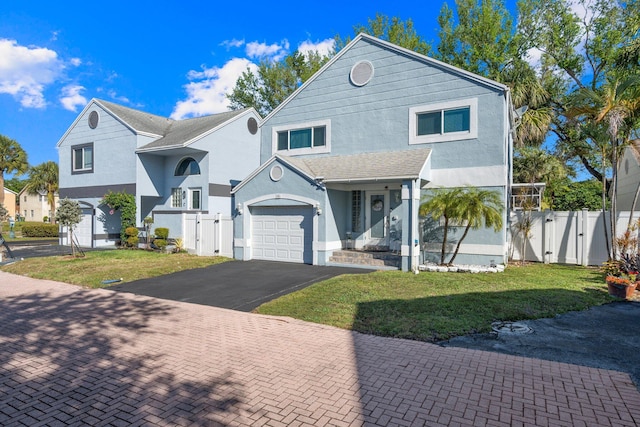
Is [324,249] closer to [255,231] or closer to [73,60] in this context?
[255,231]

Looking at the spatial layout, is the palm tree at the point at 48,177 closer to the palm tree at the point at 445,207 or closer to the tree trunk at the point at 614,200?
the palm tree at the point at 445,207

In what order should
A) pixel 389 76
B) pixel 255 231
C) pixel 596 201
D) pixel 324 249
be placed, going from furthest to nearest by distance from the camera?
pixel 596 201, pixel 255 231, pixel 389 76, pixel 324 249

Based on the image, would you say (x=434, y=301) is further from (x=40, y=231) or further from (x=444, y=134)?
(x=40, y=231)

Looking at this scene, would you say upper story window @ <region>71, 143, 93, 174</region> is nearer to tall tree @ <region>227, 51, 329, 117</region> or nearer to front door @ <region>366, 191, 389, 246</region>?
tall tree @ <region>227, 51, 329, 117</region>

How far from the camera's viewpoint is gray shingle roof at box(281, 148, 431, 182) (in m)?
12.5

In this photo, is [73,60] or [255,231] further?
[73,60]

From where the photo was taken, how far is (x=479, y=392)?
4340 mm

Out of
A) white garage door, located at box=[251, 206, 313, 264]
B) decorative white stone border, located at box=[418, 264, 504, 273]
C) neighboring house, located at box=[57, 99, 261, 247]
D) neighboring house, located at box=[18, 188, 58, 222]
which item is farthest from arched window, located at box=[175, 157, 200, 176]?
neighboring house, located at box=[18, 188, 58, 222]

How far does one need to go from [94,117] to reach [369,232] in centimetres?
1879

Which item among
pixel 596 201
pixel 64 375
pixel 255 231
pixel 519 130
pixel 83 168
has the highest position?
pixel 519 130

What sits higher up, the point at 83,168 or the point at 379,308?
the point at 83,168

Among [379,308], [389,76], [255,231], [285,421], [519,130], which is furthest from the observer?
[519,130]

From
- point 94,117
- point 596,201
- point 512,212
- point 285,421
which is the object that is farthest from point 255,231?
point 596,201

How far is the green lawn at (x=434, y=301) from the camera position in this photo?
22.6 ft
